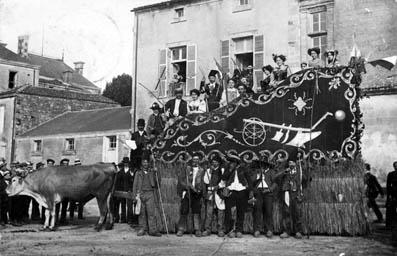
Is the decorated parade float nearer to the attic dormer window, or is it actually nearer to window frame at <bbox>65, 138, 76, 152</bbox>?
the attic dormer window

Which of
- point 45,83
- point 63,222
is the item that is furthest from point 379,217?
point 45,83

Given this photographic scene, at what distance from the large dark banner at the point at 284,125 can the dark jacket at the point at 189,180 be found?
15.7 inches

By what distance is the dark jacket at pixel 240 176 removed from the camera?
1091 centimetres

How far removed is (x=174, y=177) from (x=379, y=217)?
6306mm

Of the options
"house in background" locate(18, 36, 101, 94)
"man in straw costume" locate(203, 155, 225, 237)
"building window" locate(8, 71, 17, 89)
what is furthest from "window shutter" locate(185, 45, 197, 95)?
"house in background" locate(18, 36, 101, 94)

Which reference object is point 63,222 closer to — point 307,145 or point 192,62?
point 307,145

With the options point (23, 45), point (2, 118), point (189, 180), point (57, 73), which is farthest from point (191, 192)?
point (57, 73)

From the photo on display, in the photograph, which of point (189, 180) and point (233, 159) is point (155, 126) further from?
point (233, 159)

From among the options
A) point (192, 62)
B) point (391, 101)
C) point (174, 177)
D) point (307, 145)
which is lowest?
point (174, 177)

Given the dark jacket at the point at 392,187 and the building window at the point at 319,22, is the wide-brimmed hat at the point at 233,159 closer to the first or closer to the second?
the dark jacket at the point at 392,187

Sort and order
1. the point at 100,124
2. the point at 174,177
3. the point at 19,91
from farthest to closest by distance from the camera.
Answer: the point at 19,91, the point at 100,124, the point at 174,177

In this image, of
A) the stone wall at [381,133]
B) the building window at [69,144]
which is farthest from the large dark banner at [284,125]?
the building window at [69,144]

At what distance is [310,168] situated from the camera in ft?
35.6

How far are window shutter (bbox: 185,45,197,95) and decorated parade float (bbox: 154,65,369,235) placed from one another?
443 inches
